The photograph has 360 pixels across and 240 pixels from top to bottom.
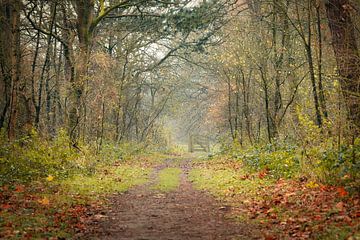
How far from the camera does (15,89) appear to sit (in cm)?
1234

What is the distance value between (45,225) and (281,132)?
37.3 feet

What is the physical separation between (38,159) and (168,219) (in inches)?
244

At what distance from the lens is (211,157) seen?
974 inches

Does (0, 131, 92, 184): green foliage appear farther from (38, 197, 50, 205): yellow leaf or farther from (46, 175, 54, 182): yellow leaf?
(38, 197, 50, 205): yellow leaf

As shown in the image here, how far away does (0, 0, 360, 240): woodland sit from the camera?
7441 millimetres

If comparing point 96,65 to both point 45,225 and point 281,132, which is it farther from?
point 45,225

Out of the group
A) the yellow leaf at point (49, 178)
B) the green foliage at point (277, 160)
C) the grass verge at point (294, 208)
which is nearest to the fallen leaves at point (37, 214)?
the yellow leaf at point (49, 178)

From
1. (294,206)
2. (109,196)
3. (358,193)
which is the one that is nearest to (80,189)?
(109,196)

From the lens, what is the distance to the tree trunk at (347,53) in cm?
871

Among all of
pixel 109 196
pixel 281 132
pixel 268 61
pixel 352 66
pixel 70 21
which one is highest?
pixel 70 21

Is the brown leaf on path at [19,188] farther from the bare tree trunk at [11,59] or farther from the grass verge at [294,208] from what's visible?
the grass verge at [294,208]

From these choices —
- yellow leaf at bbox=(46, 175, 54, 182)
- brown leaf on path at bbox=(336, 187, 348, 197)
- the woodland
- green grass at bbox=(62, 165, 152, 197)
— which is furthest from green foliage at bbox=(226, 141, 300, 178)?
yellow leaf at bbox=(46, 175, 54, 182)

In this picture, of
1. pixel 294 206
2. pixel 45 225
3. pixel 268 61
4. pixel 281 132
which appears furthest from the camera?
pixel 268 61

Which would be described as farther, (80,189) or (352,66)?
(80,189)
